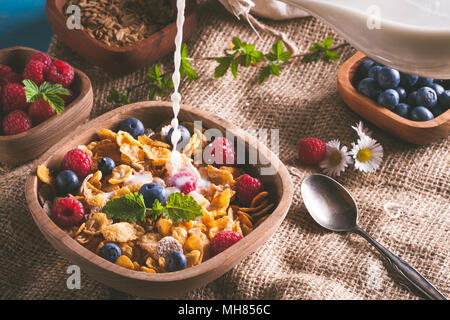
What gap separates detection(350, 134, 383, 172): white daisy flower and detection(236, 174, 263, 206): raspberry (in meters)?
0.26

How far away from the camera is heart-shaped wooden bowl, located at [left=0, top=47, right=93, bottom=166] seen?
37.3 inches

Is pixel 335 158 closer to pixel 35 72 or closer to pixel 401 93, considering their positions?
pixel 401 93

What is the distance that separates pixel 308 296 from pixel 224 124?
327 mm

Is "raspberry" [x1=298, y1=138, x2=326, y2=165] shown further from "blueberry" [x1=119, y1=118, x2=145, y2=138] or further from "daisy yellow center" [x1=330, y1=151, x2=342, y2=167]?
"blueberry" [x1=119, y1=118, x2=145, y2=138]

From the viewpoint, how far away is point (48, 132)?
3.19 feet

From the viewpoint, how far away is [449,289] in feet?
2.73

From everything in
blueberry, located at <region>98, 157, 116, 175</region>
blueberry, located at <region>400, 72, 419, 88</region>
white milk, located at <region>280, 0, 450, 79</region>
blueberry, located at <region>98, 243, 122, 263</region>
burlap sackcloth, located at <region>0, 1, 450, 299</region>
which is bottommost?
burlap sackcloth, located at <region>0, 1, 450, 299</region>

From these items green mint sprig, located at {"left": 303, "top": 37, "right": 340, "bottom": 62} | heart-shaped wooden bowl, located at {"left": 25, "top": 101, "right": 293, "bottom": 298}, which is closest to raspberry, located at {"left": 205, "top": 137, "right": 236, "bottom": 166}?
heart-shaped wooden bowl, located at {"left": 25, "top": 101, "right": 293, "bottom": 298}

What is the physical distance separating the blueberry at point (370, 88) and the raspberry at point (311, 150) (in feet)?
0.48

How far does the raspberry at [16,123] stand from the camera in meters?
0.96

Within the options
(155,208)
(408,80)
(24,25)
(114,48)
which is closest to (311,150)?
(408,80)

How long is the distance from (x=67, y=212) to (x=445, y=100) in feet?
2.48

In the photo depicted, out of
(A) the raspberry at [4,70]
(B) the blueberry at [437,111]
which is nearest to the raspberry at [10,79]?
(A) the raspberry at [4,70]

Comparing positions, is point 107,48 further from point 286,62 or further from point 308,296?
point 308,296
